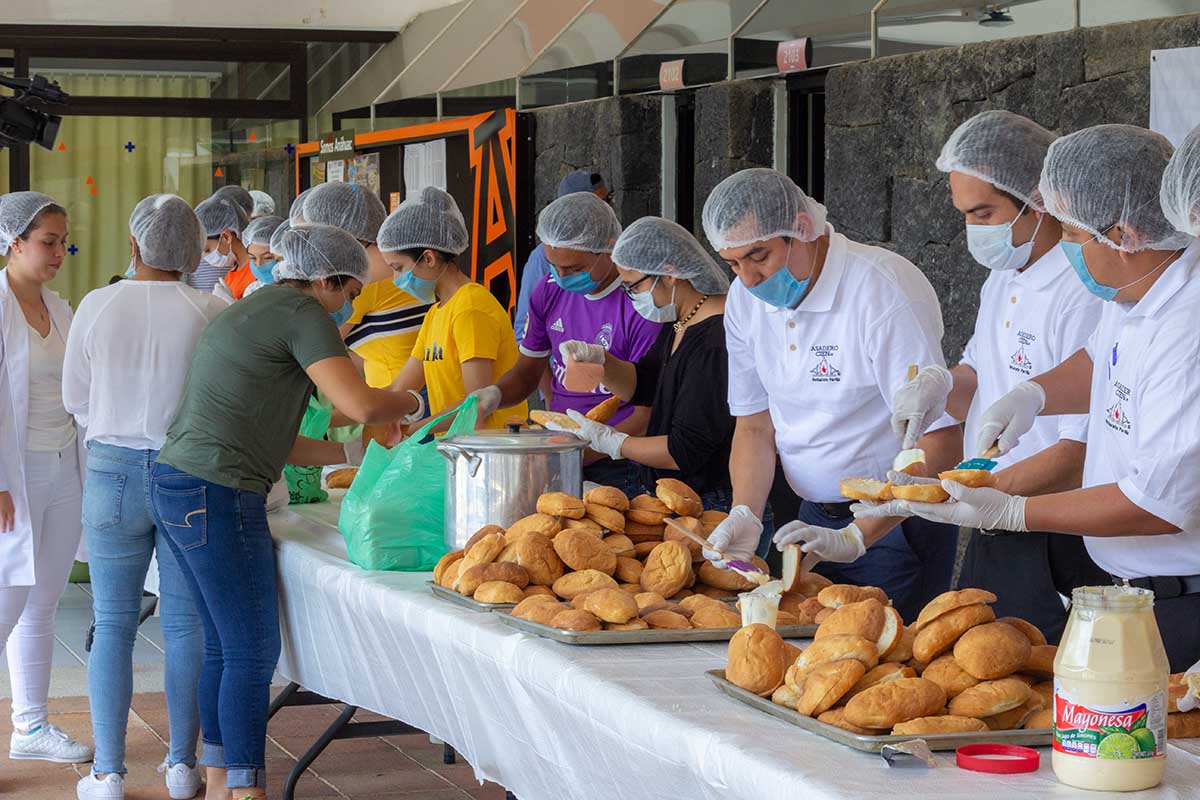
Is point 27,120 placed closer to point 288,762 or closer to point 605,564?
point 288,762

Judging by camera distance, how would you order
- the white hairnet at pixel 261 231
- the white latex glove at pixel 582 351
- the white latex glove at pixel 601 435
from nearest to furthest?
the white latex glove at pixel 601 435
the white latex glove at pixel 582 351
the white hairnet at pixel 261 231

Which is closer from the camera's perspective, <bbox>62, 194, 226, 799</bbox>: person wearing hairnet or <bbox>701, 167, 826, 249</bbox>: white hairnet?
<bbox>701, 167, 826, 249</bbox>: white hairnet

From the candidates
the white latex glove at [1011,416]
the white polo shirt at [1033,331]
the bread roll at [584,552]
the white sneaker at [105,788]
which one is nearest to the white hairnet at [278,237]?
the bread roll at [584,552]

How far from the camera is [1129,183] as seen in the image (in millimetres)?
2236

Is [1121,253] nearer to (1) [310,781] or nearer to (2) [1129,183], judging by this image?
(2) [1129,183]

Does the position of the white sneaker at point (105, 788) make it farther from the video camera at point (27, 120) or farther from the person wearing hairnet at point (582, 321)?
the video camera at point (27, 120)

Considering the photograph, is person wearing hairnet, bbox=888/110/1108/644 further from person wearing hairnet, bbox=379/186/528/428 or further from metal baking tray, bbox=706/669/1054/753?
person wearing hairnet, bbox=379/186/528/428

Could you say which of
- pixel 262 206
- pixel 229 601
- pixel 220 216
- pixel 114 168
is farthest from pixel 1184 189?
pixel 114 168

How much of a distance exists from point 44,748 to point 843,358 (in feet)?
8.41

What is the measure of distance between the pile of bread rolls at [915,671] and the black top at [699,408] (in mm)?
1362

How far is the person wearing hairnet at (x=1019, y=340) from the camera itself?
2.61 metres

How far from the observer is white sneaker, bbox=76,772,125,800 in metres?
3.76

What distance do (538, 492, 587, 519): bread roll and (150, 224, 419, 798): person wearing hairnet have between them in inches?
26.3

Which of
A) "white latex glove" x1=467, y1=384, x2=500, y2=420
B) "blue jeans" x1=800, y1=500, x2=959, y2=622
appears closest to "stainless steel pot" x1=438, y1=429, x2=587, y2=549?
"blue jeans" x1=800, y1=500, x2=959, y2=622
